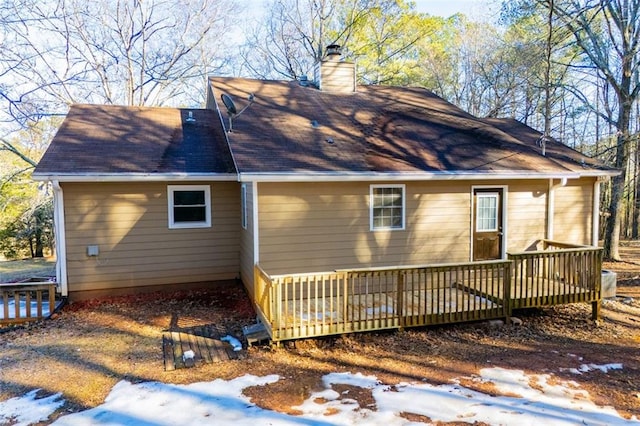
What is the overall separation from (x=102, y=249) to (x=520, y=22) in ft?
45.7

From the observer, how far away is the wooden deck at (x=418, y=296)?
6.07m

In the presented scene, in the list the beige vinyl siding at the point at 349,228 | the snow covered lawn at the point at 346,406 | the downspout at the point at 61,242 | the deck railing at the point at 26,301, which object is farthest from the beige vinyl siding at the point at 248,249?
the deck railing at the point at 26,301

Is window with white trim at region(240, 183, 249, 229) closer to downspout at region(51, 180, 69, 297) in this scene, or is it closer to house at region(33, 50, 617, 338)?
house at region(33, 50, 617, 338)

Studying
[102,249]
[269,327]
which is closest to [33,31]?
[102,249]

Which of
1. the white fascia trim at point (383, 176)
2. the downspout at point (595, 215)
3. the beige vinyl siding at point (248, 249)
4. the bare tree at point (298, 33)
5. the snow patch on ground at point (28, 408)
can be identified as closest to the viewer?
the snow patch on ground at point (28, 408)

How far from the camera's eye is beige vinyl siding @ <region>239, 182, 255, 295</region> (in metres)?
7.55

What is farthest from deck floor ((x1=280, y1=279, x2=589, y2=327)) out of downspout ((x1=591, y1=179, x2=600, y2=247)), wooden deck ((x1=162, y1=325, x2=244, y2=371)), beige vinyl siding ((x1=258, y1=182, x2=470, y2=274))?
downspout ((x1=591, y1=179, x2=600, y2=247))

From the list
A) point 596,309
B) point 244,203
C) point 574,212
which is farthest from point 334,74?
point 596,309

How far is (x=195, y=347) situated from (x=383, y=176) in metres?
4.26

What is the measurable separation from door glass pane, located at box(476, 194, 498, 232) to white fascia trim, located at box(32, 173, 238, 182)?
5187 mm

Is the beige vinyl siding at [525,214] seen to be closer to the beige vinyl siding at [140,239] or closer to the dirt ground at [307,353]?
the dirt ground at [307,353]

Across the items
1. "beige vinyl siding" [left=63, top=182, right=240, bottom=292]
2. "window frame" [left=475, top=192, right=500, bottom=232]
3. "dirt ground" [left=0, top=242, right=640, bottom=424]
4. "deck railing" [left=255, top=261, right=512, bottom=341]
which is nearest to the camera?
"dirt ground" [left=0, top=242, right=640, bottom=424]

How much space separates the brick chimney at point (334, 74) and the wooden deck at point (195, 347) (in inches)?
292

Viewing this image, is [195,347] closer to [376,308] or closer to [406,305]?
[376,308]
